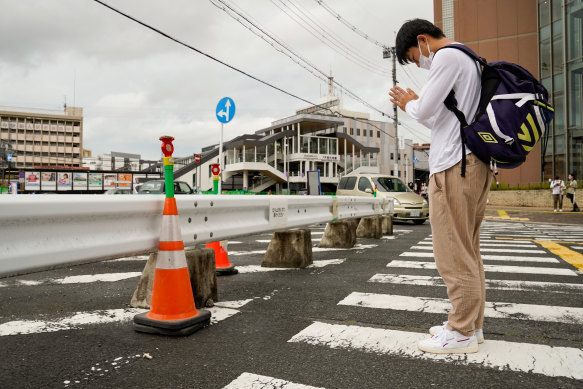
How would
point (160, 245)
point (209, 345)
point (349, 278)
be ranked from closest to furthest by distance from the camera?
point (209, 345)
point (160, 245)
point (349, 278)

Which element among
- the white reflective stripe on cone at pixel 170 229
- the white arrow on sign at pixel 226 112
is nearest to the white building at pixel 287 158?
the white arrow on sign at pixel 226 112

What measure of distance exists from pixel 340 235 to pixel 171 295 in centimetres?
491

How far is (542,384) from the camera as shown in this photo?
6.76 ft

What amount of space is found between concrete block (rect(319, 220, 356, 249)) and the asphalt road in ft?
7.84

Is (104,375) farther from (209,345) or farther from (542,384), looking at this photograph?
(542,384)

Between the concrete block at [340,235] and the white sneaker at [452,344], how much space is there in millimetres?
4949

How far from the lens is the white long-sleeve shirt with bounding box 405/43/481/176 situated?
2.53 m

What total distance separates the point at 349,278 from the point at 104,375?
3084 mm

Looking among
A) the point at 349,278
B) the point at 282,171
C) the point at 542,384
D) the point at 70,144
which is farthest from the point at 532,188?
the point at 70,144

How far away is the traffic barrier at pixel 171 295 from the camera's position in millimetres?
2867

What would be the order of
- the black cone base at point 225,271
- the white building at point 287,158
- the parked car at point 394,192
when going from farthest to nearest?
the white building at point 287,158, the parked car at point 394,192, the black cone base at point 225,271

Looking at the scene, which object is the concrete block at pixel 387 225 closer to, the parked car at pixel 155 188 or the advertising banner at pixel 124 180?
the parked car at pixel 155 188

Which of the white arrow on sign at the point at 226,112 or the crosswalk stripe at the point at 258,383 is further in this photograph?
the white arrow on sign at the point at 226,112

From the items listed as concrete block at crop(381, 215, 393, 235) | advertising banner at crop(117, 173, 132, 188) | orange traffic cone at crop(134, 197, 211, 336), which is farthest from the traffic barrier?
advertising banner at crop(117, 173, 132, 188)
